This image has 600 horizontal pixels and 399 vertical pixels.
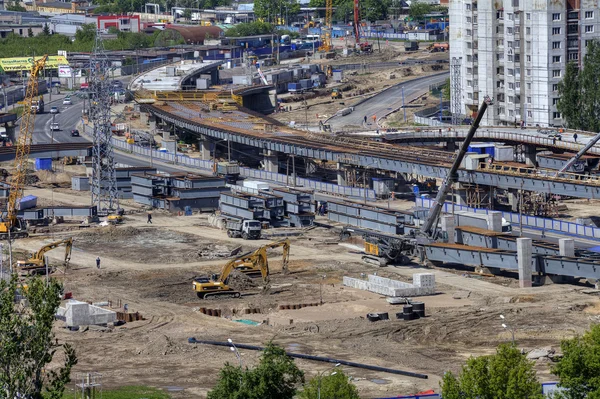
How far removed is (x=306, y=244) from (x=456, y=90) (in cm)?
5784

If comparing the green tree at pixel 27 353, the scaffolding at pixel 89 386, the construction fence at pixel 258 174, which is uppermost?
the green tree at pixel 27 353

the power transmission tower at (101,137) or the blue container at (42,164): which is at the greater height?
the power transmission tower at (101,137)

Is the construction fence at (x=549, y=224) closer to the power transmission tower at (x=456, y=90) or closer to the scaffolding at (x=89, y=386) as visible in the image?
the scaffolding at (x=89, y=386)

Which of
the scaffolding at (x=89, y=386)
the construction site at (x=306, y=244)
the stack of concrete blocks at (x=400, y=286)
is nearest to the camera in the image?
the scaffolding at (x=89, y=386)

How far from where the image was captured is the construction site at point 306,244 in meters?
66.4

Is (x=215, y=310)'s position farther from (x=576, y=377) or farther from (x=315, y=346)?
(x=576, y=377)

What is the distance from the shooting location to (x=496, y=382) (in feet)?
150

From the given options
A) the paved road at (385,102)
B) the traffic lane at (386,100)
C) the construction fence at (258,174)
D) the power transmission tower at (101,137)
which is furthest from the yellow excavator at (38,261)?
the traffic lane at (386,100)

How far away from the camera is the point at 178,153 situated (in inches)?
5625

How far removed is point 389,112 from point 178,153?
1285 inches

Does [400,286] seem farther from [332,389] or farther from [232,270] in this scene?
[332,389]

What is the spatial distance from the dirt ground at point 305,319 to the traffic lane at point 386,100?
224ft

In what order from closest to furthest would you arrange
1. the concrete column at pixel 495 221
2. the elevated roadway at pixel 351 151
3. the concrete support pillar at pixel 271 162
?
the concrete column at pixel 495 221 < the elevated roadway at pixel 351 151 < the concrete support pillar at pixel 271 162

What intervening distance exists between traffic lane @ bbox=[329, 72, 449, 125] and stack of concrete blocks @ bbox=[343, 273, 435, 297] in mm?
79077
